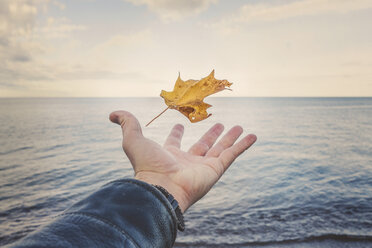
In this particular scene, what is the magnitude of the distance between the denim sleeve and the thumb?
140 centimetres

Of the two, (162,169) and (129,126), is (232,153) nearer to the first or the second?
(162,169)

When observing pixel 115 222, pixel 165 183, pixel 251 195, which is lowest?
pixel 251 195

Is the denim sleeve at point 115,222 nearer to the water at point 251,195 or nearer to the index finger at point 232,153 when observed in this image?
the index finger at point 232,153

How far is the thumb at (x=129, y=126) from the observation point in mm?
2629

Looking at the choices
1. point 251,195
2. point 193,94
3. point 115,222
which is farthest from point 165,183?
point 251,195

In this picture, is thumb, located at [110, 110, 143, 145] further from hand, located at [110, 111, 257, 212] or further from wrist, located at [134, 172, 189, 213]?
A: wrist, located at [134, 172, 189, 213]

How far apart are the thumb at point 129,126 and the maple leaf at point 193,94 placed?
430 millimetres

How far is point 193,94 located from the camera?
2.84 meters

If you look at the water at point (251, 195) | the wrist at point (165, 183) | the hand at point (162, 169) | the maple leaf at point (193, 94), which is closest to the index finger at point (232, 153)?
the hand at point (162, 169)

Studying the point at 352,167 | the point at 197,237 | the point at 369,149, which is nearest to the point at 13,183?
the point at 197,237

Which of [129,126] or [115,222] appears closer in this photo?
[115,222]

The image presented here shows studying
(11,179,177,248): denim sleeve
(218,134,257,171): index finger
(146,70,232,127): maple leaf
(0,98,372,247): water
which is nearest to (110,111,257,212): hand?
(218,134,257,171): index finger

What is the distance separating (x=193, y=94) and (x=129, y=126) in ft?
2.65

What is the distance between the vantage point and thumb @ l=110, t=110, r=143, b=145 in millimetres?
2629
